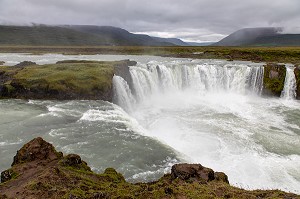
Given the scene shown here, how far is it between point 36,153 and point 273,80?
162ft

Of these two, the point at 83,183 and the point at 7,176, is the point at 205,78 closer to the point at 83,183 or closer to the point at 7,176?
the point at 83,183

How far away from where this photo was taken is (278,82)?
175ft

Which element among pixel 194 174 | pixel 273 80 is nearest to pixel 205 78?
pixel 273 80

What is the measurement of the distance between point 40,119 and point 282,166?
2175 cm

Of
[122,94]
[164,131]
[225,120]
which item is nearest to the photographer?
[164,131]

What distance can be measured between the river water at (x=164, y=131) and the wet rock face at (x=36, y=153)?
184 inches

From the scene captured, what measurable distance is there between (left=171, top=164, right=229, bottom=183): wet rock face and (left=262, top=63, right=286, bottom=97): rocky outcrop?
141ft

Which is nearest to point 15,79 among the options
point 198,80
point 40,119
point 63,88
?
point 63,88

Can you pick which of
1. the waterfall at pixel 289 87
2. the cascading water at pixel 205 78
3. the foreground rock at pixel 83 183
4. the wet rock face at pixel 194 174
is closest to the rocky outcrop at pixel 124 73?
the cascading water at pixel 205 78

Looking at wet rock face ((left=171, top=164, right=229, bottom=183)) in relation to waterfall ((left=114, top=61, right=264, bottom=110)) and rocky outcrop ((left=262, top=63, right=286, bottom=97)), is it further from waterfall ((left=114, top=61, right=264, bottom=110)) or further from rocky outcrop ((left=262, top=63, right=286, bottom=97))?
rocky outcrop ((left=262, top=63, right=286, bottom=97))

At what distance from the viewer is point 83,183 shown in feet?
38.2

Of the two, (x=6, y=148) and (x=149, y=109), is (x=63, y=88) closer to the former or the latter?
(x=149, y=109)

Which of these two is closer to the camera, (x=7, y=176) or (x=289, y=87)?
(x=7, y=176)

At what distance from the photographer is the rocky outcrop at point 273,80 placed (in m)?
52.4
